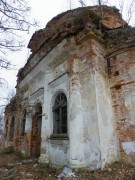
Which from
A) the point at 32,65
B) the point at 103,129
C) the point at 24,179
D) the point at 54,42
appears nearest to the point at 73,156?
the point at 103,129

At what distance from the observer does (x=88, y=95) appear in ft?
18.6

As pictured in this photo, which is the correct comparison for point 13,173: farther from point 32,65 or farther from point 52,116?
point 32,65

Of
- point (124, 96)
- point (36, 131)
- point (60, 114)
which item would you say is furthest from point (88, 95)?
point (36, 131)

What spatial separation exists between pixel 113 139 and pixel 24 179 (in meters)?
3.10

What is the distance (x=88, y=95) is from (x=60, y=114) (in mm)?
1658

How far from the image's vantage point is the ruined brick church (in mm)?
5324

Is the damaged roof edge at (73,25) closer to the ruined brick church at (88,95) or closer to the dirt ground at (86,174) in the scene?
the ruined brick church at (88,95)

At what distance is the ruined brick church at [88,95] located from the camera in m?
5.32

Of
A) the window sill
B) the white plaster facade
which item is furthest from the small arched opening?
the window sill

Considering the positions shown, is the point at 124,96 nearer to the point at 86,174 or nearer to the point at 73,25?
the point at 86,174

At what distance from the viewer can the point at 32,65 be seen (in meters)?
9.72

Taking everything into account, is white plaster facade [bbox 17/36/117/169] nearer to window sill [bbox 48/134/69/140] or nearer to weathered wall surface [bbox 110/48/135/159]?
window sill [bbox 48/134/69/140]

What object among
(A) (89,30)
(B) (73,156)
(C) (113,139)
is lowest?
(B) (73,156)

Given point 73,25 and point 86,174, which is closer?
point 86,174
